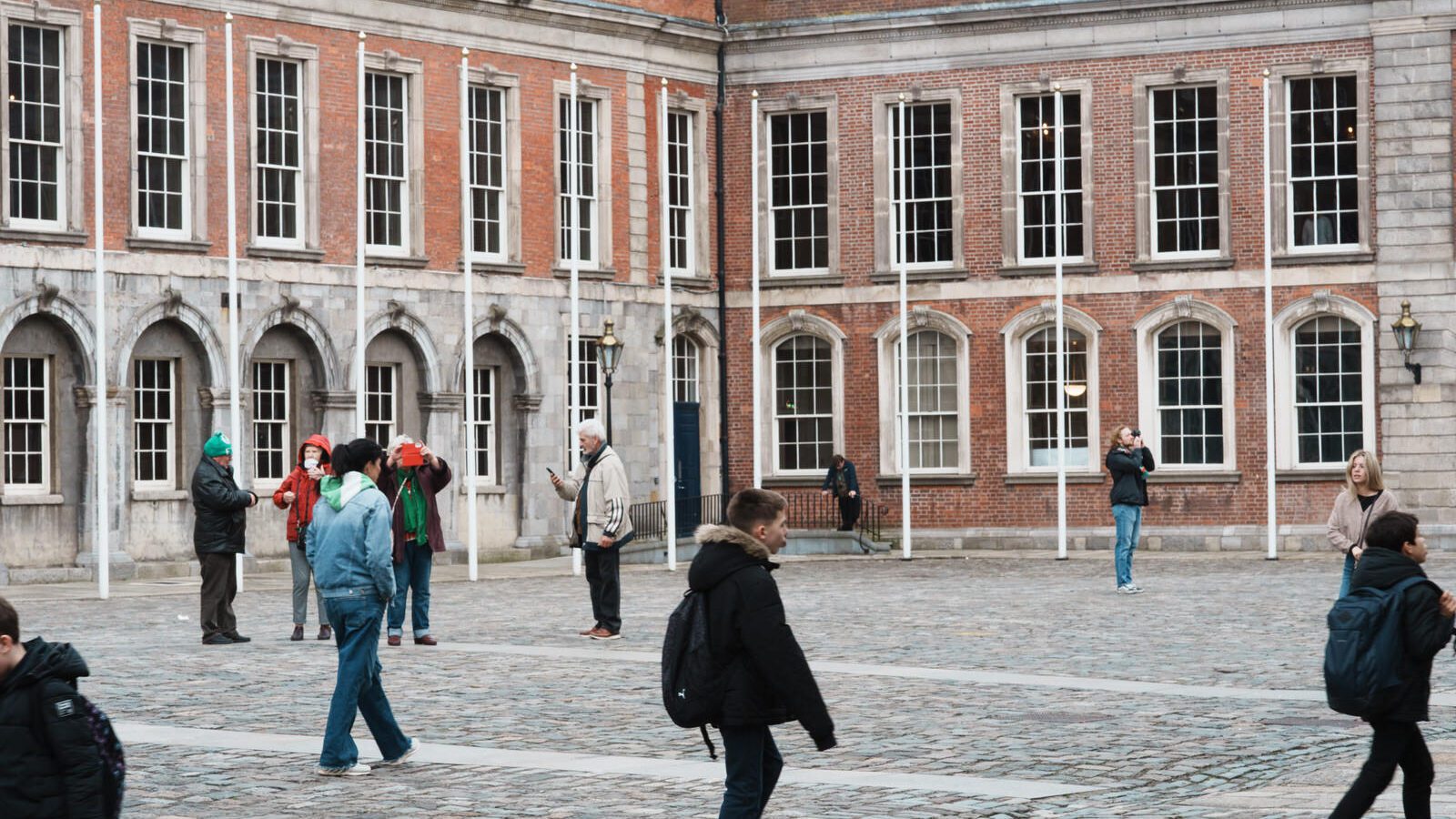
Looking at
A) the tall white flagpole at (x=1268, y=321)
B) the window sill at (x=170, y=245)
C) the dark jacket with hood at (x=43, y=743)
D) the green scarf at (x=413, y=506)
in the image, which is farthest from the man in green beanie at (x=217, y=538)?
the tall white flagpole at (x=1268, y=321)

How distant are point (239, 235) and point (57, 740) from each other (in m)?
25.6

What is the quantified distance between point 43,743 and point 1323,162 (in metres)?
31.1

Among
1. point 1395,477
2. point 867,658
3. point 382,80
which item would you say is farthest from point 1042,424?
point 867,658

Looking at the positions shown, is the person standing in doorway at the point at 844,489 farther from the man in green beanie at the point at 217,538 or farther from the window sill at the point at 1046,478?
the man in green beanie at the point at 217,538

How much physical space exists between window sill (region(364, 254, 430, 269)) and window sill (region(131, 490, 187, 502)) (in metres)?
4.30

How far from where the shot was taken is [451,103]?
3425 cm

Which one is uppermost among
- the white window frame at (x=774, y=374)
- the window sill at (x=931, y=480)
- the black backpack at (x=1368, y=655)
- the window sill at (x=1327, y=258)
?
the window sill at (x=1327, y=258)

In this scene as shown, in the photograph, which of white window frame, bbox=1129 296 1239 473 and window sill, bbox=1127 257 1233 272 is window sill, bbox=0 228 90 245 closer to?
window sill, bbox=1127 257 1233 272

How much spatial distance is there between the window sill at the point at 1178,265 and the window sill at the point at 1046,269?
624 mm

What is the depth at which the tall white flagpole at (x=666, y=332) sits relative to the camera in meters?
33.7

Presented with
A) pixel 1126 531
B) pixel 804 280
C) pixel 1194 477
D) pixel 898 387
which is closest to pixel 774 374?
pixel 804 280

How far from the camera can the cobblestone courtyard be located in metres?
10.9

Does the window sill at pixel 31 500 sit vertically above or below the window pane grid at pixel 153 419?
below

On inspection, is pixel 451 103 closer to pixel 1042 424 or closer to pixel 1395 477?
pixel 1042 424
